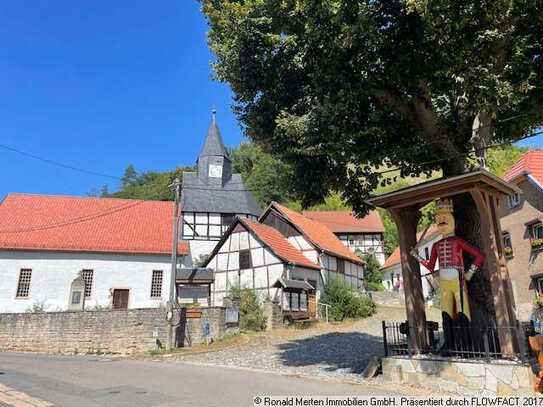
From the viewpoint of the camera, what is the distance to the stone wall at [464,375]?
313 inches

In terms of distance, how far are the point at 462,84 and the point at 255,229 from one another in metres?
20.1

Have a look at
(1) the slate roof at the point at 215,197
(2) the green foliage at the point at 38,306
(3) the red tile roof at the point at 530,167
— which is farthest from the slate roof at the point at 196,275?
(3) the red tile roof at the point at 530,167

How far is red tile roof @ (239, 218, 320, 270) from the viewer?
27094mm

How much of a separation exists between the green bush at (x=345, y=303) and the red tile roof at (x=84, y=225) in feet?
37.1

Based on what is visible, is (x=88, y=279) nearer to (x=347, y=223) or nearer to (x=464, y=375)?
(x=464, y=375)

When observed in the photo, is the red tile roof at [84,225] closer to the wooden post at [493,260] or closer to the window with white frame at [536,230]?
the window with white frame at [536,230]

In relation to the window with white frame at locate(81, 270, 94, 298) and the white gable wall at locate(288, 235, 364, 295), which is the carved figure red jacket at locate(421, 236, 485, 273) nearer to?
the white gable wall at locate(288, 235, 364, 295)

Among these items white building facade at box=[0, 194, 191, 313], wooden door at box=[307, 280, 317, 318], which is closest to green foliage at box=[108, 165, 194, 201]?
white building facade at box=[0, 194, 191, 313]

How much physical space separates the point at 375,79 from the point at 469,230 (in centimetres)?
393

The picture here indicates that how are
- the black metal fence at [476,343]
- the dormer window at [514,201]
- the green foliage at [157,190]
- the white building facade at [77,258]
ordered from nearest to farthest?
the black metal fence at [476,343] < the dormer window at [514,201] < the white building facade at [77,258] < the green foliage at [157,190]

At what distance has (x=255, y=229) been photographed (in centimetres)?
2816

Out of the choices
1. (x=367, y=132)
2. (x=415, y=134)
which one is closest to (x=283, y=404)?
(x=367, y=132)

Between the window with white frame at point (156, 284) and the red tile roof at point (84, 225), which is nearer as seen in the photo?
the red tile roof at point (84, 225)

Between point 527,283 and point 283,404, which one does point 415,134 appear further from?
point 527,283
